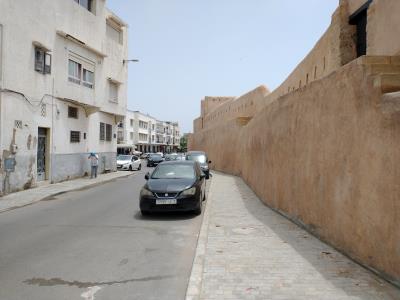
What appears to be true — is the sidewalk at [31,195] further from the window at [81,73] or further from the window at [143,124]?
the window at [143,124]

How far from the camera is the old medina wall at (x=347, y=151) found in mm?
4625

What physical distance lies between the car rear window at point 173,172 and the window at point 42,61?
8.87 metres

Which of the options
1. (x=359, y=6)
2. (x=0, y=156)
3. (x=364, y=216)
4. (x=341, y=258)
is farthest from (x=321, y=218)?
(x=0, y=156)

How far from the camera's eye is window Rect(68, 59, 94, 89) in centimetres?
2089

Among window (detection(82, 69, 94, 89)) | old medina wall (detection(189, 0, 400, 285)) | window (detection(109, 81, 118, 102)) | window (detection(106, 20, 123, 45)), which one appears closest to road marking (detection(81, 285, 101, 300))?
old medina wall (detection(189, 0, 400, 285))

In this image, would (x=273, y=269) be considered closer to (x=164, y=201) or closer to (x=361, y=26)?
(x=164, y=201)

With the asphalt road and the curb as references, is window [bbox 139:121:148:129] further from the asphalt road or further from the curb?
the curb

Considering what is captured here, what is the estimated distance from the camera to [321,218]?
6.88 m

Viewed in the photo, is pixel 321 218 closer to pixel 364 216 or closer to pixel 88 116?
pixel 364 216

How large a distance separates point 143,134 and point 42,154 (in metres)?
76.8

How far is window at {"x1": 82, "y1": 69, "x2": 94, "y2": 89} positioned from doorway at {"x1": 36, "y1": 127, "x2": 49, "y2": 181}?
484 cm

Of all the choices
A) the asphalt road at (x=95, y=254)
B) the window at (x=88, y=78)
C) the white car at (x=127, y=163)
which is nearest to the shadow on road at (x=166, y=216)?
the asphalt road at (x=95, y=254)

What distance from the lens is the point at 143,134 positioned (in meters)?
95.1

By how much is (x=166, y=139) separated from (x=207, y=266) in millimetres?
119390
